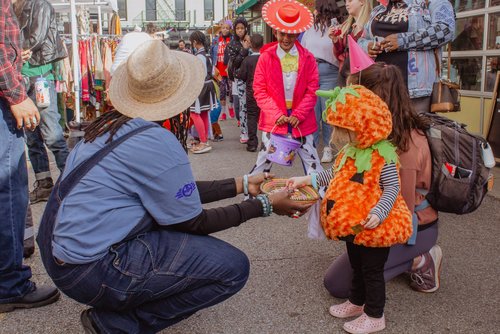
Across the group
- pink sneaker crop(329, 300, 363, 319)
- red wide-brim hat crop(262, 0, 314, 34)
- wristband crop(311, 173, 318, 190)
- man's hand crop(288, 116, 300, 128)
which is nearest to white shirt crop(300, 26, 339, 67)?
red wide-brim hat crop(262, 0, 314, 34)

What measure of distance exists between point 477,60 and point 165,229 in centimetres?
545

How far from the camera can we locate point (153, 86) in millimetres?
2377

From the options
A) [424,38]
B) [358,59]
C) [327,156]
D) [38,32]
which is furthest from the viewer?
[327,156]

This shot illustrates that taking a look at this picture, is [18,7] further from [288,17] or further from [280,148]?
[280,148]

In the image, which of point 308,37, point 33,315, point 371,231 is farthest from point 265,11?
point 33,315

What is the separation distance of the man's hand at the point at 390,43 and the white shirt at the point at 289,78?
0.99m

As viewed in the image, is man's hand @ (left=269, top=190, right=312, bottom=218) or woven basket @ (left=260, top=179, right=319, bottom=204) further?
woven basket @ (left=260, top=179, right=319, bottom=204)

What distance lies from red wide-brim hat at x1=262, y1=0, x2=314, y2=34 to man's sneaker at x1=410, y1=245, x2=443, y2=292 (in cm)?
223

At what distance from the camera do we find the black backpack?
2857 mm

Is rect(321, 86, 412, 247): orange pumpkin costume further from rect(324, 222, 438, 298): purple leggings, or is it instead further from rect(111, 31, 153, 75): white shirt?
rect(111, 31, 153, 75): white shirt

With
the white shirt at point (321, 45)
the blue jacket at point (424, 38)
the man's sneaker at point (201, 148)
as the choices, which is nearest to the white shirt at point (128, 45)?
the blue jacket at point (424, 38)

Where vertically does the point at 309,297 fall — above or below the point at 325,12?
below

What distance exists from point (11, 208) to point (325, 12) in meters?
4.25

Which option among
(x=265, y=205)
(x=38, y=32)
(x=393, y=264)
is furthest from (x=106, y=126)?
(x=38, y=32)
